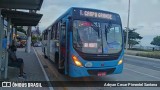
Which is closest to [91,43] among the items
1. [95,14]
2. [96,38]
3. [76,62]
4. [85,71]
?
[96,38]

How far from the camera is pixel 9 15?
1283cm

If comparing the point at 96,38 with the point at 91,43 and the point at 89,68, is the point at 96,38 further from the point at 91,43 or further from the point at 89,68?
the point at 89,68

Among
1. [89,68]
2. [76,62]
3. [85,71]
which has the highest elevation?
[76,62]

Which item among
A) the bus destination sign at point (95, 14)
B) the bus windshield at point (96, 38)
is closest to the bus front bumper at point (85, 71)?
the bus windshield at point (96, 38)

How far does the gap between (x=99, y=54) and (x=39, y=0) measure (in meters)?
3.29

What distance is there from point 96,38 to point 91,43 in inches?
12.7

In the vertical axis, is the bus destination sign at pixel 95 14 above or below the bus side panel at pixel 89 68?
above

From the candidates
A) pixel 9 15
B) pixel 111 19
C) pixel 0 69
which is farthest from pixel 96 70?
pixel 9 15

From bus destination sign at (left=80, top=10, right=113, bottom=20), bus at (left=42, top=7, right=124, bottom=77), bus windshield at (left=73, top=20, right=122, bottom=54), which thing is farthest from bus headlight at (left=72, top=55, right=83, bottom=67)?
bus destination sign at (left=80, top=10, right=113, bottom=20)

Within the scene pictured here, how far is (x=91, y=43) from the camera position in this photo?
1042 centimetres

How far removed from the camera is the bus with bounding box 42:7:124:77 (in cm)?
1024

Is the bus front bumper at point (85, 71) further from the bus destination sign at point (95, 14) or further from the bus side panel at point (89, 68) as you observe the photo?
the bus destination sign at point (95, 14)

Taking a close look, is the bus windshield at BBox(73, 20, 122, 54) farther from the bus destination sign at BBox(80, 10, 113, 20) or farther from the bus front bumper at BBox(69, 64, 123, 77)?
A: the bus front bumper at BBox(69, 64, 123, 77)

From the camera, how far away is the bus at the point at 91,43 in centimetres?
1024
